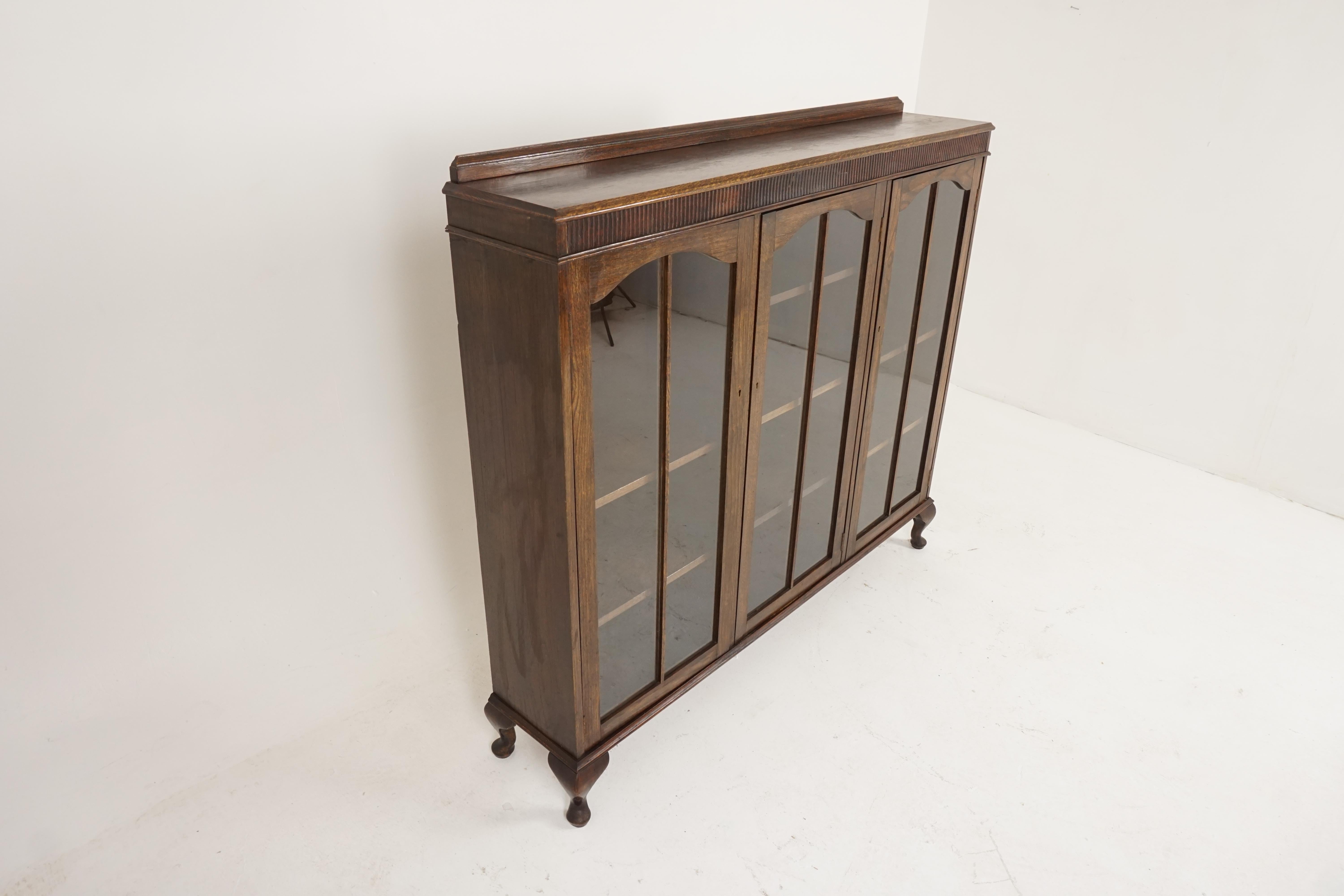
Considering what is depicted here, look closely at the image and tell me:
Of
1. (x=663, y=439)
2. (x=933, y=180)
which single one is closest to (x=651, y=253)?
(x=663, y=439)

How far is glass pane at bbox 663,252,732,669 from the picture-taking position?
1601mm

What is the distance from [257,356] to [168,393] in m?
0.17

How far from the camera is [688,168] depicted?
5.36ft

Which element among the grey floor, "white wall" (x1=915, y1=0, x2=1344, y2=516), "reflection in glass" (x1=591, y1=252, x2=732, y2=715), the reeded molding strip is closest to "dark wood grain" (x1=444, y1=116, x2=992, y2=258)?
the reeded molding strip

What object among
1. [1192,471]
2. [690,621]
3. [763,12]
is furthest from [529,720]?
[1192,471]

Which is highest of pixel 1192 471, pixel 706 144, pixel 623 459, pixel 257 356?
pixel 706 144

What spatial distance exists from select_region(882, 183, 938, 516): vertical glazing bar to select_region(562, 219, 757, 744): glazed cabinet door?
0.67 meters

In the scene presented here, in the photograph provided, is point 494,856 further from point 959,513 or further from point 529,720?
point 959,513

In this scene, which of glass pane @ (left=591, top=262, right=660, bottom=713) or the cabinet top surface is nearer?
the cabinet top surface

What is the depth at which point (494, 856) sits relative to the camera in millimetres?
1789

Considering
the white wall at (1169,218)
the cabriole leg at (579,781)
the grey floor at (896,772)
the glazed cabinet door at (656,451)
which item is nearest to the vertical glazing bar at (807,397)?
the glazed cabinet door at (656,451)

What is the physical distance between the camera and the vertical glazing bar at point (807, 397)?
72.8 inches

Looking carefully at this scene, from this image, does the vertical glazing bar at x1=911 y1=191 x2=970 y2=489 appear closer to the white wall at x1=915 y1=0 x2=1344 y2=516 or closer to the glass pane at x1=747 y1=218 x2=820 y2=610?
the glass pane at x1=747 y1=218 x2=820 y2=610

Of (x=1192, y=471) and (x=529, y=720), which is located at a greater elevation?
(x=529, y=720)
